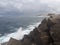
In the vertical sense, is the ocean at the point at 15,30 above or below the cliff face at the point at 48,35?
above

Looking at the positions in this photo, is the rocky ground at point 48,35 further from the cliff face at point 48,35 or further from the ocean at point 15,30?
the ocean at point 15,30

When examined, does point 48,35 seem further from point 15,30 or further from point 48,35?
point 15,30

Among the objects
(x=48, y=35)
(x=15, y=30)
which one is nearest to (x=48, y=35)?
(x=48, y=35)

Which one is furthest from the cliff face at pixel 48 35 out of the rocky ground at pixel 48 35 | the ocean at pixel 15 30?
the ocean at pixel 15 30

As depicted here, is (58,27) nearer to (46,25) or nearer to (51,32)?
(51,32)

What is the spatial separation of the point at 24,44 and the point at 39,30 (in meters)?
2.65

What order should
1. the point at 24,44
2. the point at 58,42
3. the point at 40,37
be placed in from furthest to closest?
the point at 24,44 → the point at 40,37 → the point at 58,42

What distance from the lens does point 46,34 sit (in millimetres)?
17969

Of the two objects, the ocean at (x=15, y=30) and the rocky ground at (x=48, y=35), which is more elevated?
the ocean at (x=15, y=30)

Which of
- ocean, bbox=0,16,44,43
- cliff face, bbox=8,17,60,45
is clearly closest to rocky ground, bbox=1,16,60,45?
cliff face, bbox=8,17,60,45

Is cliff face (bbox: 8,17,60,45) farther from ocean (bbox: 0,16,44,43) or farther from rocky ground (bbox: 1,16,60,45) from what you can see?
ocean (bbox: 0,16,44,43)

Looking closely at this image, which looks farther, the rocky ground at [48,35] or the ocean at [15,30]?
the ocean at [15,30]

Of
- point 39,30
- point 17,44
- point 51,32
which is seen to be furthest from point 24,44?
point 51,32

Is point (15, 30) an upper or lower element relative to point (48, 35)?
upper
